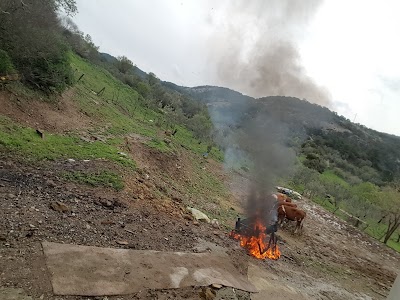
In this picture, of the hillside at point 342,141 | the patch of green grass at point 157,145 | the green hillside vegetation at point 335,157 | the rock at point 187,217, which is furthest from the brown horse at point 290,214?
the hillside at point 342,141

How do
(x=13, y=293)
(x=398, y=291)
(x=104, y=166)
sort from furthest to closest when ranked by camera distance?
(x=104, y=166)
(x=398, y=291)
(x=13, y=293)

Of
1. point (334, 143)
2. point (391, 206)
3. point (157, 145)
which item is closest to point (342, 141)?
point (334, 143)

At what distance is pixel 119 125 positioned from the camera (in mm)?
18328

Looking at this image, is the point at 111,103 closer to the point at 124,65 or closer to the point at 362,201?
the point at 362,201

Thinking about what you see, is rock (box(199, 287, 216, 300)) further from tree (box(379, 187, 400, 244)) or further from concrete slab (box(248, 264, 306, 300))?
tree (box(379, 187, 400, 244))

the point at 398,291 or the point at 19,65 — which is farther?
the point at 19,65

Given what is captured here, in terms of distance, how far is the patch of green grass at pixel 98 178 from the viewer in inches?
338

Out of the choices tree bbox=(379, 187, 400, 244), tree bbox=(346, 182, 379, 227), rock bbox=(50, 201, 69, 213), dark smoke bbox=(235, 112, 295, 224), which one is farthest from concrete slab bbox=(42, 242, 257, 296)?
tree bbox=(346, 182, 379, 227)

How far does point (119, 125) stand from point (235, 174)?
357 inches

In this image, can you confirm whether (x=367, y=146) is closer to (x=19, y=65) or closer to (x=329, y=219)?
(x=329, y=219)

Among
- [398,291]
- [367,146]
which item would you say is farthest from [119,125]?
[367,146]

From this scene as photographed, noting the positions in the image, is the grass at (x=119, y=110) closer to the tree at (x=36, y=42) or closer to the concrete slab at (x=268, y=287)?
the tree at (x=36, y=42)

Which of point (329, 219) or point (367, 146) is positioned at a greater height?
point (367, 146)

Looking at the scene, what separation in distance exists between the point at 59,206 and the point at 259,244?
5.47 meters
